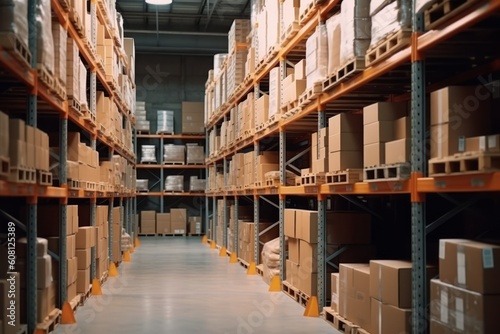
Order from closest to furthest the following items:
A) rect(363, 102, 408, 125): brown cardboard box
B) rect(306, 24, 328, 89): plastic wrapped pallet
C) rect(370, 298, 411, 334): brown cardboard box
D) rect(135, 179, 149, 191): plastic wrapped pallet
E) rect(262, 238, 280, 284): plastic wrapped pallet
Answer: rect(370, 298, 411, 334): brown cardboard box, rect(363, 102, 408, 125): brown cardboard box, rect(306, 24, 328, 89): plastic wrapped pallet, rect(262, 238, 280, 284): plastic wrapped pallet, rect(135, 179, 149, 191): plastic wrapped pallet

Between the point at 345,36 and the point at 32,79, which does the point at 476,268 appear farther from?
the point at 32,79

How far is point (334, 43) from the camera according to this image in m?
6.86

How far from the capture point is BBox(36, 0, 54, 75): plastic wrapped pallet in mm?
5945

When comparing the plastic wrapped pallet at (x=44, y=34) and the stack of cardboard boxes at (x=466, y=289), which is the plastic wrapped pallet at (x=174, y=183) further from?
the stack of cardboard boxes at (x=466, y=289)

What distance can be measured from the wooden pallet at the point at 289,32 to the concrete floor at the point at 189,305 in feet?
12.0

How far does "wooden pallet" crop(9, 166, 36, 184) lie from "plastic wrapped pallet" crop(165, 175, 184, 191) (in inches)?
646

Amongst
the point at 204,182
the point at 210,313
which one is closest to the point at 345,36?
the point at 210,313

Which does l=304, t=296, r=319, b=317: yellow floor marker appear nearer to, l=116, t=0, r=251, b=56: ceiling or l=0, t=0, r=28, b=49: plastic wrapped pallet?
l=0, t=0, r=28, b=49: plastic wrapped pallet

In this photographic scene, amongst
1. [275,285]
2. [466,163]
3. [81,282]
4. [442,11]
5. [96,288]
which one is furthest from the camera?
[275,285]

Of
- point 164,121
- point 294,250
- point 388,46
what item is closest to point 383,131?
point 388,46

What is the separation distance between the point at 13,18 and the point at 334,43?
3367 mm

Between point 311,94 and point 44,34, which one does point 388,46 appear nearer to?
point 311,94

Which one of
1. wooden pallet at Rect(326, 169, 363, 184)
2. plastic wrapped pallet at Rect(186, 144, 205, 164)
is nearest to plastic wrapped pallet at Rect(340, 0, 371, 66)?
wooden pallet at Rect(326, 169, 363, 184)

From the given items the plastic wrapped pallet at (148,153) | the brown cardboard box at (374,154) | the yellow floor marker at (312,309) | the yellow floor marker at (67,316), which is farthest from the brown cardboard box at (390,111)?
the plastic wrapped pallet at (148,153)
